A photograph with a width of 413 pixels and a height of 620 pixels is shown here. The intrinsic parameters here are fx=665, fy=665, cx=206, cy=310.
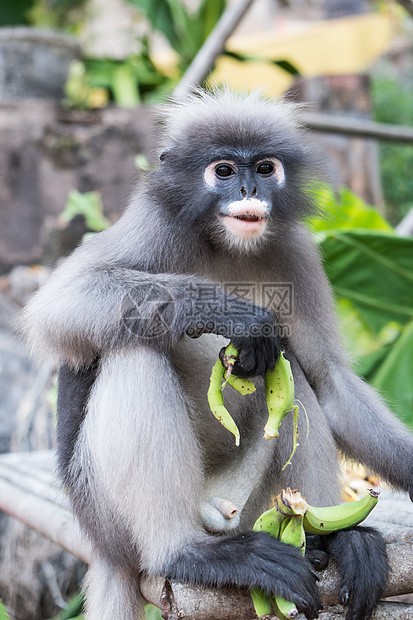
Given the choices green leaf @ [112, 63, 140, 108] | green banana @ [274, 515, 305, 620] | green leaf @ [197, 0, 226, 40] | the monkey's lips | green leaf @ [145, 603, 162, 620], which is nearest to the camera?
green banana @ [274, 515, 305, 620]

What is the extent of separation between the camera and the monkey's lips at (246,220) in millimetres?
2217

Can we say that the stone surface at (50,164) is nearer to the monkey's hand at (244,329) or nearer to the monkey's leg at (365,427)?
the monkey's leg at (365,427)

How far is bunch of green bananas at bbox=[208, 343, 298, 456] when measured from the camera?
1916 millimetres

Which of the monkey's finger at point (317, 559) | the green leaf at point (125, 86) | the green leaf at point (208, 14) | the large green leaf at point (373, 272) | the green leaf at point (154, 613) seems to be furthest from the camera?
the green leaf at point (208, 14)

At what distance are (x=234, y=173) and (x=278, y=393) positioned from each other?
2.63ft

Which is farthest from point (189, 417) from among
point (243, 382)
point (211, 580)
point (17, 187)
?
point (17, 187)

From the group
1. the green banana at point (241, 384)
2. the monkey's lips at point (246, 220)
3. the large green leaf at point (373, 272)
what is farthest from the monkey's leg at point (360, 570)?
the large green leaf at point (373, 272)

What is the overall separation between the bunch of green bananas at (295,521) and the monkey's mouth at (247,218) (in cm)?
86

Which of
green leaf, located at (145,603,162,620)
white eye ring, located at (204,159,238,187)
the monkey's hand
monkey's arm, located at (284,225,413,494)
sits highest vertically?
white eye ring, located at (204,159,238,187)

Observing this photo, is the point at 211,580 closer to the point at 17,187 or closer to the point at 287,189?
the point at 287,189

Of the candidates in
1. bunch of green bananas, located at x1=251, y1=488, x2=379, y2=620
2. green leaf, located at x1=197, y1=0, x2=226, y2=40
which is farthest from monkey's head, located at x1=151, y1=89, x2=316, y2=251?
green leaf, located at x1=197, y1=0, x2=226, y2=40

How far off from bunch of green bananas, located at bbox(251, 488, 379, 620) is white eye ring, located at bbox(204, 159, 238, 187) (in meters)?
1.08

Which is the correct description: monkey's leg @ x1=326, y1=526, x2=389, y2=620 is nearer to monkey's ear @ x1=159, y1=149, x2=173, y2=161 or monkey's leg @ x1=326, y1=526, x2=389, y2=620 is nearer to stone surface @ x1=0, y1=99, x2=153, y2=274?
monkey's ear @ x1=159, y1=149, x2=173, y2=161

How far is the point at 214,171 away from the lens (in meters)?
2.35
